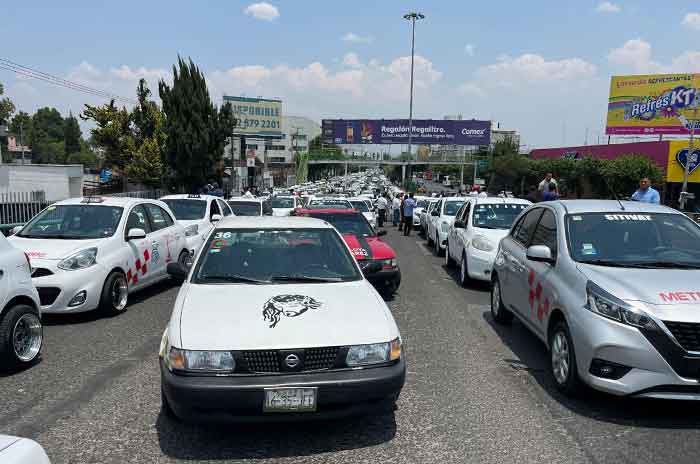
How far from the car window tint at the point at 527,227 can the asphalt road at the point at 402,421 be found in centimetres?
125

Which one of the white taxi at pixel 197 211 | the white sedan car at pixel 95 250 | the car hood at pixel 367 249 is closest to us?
the white sedan car at pixel 95 250

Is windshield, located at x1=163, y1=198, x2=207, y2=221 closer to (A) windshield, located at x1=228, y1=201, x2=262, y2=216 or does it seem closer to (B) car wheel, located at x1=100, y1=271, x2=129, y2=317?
(A) windshield, located at x1=228, y1=201, x2=262, y2=216

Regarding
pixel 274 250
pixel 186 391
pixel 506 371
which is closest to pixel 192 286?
pixel 274 250

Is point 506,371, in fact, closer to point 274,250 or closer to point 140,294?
point 274,250

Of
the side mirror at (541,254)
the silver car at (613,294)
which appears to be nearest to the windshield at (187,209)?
the silver car at (613,294)

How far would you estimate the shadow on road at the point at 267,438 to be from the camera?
149 inches

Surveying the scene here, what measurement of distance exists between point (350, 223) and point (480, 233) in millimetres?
2317

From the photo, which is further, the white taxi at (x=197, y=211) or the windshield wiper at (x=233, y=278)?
the white taxi at (x=197, y=211)

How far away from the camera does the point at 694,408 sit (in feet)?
14.9

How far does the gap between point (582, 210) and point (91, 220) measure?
256 inches

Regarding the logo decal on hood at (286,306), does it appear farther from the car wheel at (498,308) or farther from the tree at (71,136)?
the tree at (71,136)

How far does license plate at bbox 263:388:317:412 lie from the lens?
353 centimetres

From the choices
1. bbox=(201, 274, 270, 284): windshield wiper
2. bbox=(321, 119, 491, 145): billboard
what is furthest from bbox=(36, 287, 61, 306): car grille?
bbox=(321, 119, 491, 145): billboard

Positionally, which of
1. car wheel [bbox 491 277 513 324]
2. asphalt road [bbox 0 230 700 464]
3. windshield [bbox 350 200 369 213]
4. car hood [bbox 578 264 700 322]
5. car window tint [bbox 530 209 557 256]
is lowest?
asphalt road [bbox 0 230 700 464]
